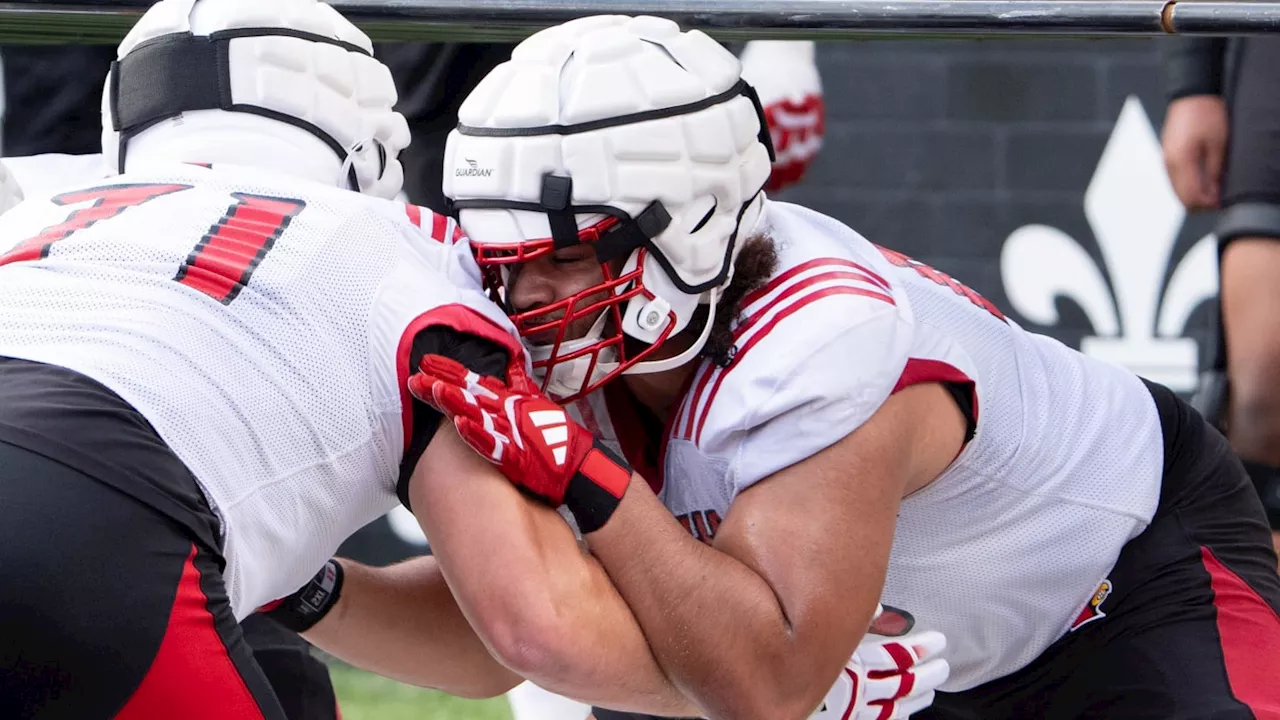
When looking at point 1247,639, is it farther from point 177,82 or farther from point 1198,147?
point 1198,147

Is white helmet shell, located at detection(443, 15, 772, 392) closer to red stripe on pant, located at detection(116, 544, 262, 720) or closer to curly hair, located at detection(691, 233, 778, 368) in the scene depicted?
curly hair, located at detection(691, 233, 778, 368)

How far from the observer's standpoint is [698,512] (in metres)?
2.15

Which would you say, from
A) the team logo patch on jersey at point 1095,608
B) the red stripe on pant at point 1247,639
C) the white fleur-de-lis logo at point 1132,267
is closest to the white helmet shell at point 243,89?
the team logo patch on jersey at point 1095,608

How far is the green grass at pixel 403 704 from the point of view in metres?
4.01

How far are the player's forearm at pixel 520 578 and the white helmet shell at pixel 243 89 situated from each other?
50cm

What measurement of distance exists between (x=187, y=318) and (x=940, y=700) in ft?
4.41

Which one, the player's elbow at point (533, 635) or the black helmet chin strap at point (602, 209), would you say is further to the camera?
Result: the black helmet chin strap at point (602, 209)

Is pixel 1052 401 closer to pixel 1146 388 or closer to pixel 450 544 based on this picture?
pixel 1146 388

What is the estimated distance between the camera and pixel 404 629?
2.45m

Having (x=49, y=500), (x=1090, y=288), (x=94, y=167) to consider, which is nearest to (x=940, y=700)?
(x=49, y=500)

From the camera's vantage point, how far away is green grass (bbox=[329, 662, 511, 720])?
4.01 metres

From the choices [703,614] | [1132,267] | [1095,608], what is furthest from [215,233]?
[1132,267]

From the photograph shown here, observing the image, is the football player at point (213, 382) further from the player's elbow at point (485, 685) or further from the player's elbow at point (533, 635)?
the player's elbow at point (485, 685)

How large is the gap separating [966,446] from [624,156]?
0.60 metres
